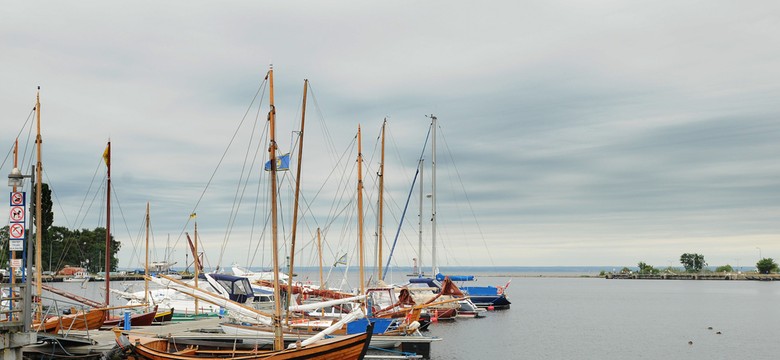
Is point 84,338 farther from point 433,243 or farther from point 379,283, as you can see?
point 433,243

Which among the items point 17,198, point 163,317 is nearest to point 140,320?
point 163,317

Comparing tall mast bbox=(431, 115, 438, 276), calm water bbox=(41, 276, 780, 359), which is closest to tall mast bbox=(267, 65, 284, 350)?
calm water bbox=(41, 276, 780, 359)

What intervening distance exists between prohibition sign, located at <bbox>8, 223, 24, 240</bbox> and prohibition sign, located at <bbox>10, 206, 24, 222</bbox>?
0.65 ft

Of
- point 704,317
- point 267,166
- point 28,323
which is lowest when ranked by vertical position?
point 704,317

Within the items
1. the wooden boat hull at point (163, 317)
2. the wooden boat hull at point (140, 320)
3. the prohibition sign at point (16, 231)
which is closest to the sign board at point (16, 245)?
the prohibition sign at point (16, 231)

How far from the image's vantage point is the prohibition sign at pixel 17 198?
26.6m

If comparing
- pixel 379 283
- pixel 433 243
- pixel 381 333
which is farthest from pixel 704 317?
pixel 381 333

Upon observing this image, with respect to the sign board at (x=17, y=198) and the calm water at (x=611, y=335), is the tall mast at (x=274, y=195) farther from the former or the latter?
the calm water at (x=611, y=335)

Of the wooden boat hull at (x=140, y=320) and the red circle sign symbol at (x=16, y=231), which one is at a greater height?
the red circle sign symbol at (x=16, y=231)

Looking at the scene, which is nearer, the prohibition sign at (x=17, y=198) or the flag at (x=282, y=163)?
the prohibition sign at (x=17, y=198)

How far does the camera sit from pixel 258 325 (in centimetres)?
4469

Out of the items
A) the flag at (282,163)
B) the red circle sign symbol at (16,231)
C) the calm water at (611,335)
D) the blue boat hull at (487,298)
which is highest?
the flag at (282,163)

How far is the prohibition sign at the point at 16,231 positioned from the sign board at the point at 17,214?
197 mm

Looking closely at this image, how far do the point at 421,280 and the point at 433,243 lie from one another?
9232 mm
